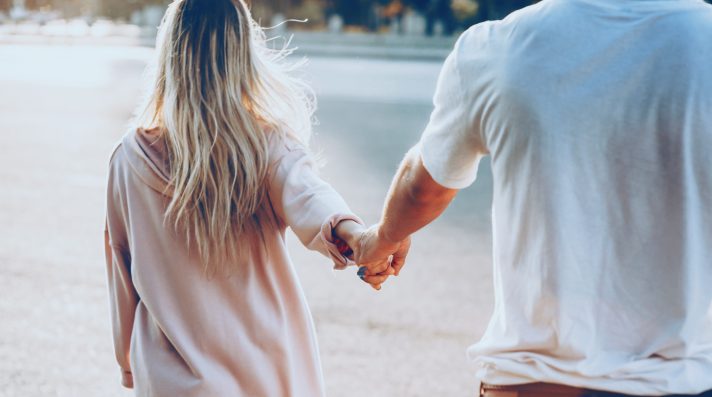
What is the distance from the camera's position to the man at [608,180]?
1.65 m

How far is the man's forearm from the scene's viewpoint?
1.97 m

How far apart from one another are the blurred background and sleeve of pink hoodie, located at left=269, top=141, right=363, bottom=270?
5.12ft

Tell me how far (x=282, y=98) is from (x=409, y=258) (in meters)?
3.68

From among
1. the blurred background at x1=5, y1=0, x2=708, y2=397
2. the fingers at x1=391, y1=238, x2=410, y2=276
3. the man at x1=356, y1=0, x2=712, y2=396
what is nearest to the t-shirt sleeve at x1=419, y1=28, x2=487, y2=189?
the man at x1=356, y1=0, x2=712, y2=396

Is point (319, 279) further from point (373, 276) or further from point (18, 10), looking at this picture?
point (18, 10)

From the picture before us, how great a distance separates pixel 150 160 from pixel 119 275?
0.36 m

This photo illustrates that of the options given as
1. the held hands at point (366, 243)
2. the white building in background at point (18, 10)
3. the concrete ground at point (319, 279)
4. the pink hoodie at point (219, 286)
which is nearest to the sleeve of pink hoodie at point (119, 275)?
the pink hoodie at point (219, 286)

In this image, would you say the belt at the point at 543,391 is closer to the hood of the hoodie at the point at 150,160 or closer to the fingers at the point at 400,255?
the fingers at the point at 400,255

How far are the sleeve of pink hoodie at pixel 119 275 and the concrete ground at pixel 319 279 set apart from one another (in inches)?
70.5

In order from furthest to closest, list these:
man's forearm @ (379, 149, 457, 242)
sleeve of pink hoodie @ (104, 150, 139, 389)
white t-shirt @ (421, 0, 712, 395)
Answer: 1. sleeve of pink hoodie @ (104, 150, 139, 389)
2. man's forearm @ (379, 149, 457, 242)
3. white t-shirt @ (421, 0, 712, 395)

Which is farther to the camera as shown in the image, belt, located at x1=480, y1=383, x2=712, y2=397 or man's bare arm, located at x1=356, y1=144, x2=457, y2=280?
man's bare arm, located at x1=356, y1=144, x2=457, y2=280

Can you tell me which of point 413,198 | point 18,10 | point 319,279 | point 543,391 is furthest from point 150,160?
point 18,10

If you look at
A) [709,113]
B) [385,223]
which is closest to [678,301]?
[709,113]

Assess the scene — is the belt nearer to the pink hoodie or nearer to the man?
the man
